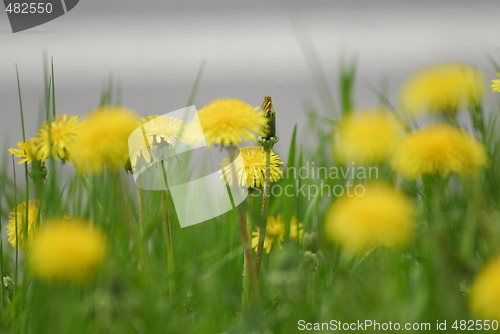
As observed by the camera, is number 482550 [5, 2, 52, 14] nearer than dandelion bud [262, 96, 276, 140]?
No

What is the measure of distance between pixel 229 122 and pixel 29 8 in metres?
0.54

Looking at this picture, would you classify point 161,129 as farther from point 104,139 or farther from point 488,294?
point 488,294

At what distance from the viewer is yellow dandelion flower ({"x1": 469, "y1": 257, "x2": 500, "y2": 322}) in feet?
1.48

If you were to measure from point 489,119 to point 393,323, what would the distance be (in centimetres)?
51

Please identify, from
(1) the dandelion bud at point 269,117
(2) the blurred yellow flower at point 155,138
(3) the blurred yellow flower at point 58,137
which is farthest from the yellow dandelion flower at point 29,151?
(1) the dandelion bud at point 269,117

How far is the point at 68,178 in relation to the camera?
96 centimetres

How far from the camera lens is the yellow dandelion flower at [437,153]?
0.56 metres

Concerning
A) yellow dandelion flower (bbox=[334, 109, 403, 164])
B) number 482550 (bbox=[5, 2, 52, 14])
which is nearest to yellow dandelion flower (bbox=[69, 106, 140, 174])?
yellow dandelion flower (bbox=[334, 109, 403, 164])

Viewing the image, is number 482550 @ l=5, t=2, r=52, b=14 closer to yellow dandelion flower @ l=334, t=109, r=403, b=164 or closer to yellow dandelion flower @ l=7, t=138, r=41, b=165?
yellow dandelion flower @ l=7, t=138, r=41, b=165

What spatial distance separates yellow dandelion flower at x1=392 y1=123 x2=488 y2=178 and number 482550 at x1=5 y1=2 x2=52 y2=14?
2.13 ft

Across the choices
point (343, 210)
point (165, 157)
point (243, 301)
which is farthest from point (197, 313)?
point (343, 210)

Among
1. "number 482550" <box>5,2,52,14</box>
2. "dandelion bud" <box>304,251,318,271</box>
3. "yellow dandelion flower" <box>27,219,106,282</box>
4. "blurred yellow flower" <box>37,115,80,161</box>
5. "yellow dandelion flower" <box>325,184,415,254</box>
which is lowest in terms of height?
"dandelion bud" <box>304,251,318,271</box>

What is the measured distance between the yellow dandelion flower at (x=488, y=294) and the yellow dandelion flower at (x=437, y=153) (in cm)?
11

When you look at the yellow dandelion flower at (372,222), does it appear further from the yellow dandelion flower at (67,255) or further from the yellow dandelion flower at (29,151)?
the yellow dandelion flower at (29,151)
